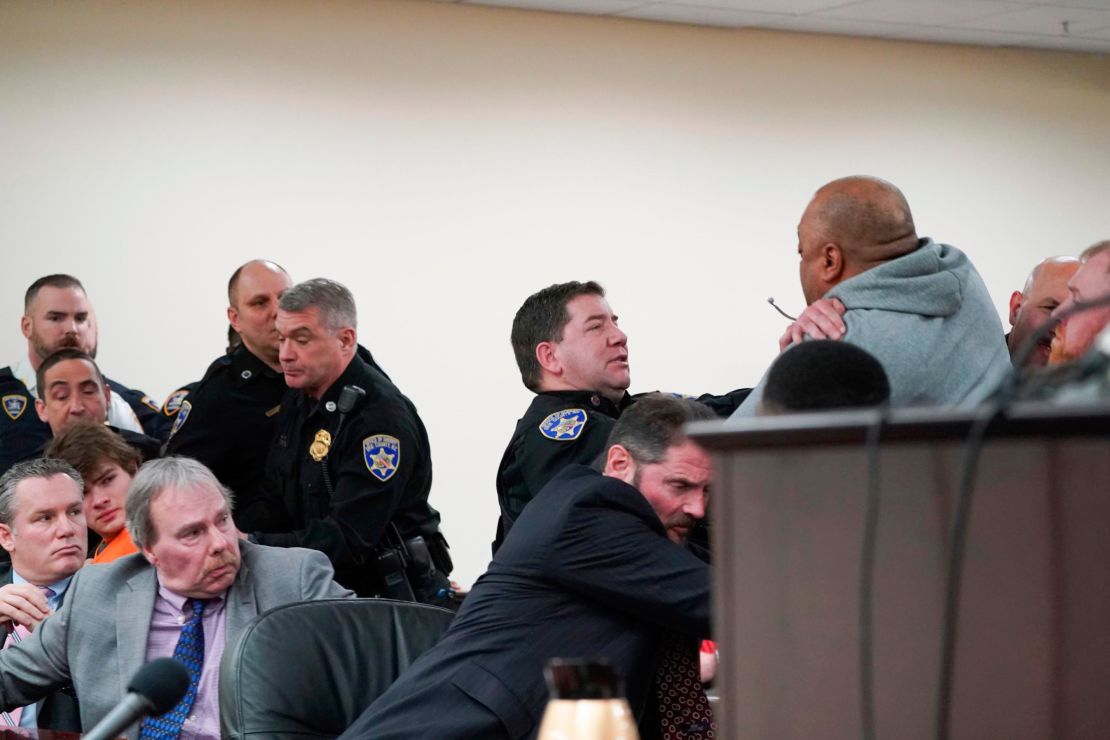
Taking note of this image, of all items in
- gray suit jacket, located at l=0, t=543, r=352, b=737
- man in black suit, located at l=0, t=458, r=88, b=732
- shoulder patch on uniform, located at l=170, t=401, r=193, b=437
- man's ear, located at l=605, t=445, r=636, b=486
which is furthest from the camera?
shoulder patch on uniform, located at l=170, t=401, r=193, b=437

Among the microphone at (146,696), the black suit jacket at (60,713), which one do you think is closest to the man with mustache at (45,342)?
the black suit jacket at (60,713)

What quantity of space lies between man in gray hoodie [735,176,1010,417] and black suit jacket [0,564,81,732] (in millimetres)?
1571

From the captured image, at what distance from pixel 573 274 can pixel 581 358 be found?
121 inches

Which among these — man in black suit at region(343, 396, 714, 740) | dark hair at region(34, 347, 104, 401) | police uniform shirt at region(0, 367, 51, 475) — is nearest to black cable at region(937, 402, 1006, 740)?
man in black suit at region(343, 396, 714, 740)

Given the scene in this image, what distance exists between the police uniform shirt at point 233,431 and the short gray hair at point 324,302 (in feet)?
1.23

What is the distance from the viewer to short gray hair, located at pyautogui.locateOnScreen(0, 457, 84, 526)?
3.51 m

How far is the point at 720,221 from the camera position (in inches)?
272

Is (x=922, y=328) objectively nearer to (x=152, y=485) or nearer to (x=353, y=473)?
(x=152, y=485)

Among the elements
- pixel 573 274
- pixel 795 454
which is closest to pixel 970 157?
pixel 573 274

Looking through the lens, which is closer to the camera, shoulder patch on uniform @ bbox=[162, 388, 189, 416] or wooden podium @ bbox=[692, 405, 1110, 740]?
wooden podium @ bbox=[692, 405, 1110, 740]

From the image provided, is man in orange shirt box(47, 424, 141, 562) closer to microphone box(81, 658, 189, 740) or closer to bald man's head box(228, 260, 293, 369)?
bald man's head box(228, 260, 293, 369)

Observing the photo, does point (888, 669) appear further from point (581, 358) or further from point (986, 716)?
point (581, 358)

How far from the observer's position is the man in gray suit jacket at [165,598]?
290 centimetres

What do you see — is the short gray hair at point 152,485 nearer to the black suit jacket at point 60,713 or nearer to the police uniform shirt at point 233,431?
the black suit jacket at point 60,713
